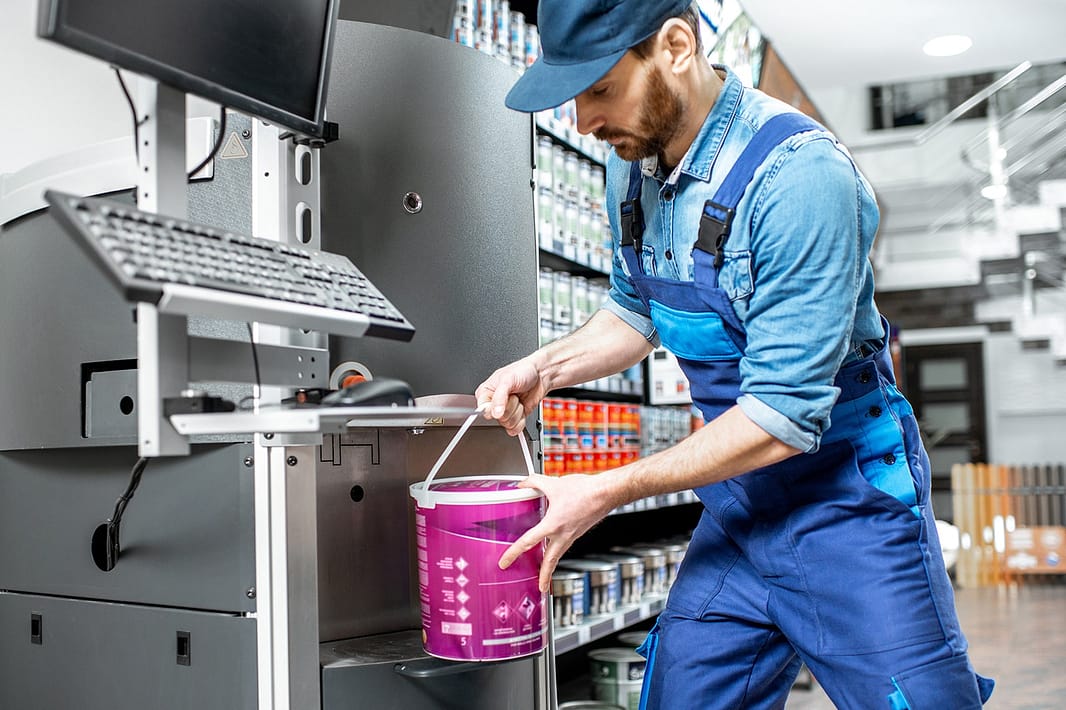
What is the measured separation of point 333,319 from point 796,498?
0.80 m

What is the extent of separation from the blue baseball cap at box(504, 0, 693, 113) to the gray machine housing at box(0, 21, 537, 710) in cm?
44

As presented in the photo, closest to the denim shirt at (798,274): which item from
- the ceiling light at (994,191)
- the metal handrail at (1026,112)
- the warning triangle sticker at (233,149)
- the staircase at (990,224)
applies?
the warning triangle sticker at (233,149)

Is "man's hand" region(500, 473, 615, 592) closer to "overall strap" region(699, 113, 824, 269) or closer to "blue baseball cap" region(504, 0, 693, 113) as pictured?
"overall strap" region(699, 113, 824, 269)

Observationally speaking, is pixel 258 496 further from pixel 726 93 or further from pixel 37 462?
pixel 726 93

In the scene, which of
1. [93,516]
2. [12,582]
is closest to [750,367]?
[93,516]

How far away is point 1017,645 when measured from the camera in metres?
5.61

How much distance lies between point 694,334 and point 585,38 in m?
0.51

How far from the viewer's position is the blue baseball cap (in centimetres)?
146

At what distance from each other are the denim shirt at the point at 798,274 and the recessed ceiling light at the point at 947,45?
4892mm

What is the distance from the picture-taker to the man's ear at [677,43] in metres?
1.52

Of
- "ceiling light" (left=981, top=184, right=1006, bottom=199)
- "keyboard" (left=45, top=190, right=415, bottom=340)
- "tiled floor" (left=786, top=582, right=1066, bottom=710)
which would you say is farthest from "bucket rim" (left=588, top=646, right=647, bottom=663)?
"ceiling light" (left=981, top=184, right=1006, bottom=199)

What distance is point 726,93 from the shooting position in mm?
1637

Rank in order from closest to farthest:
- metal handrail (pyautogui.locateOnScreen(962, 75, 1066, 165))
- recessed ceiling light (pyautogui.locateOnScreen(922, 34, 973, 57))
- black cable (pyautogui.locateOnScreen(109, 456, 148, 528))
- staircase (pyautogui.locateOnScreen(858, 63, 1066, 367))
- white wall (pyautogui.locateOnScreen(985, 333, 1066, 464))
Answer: black cable (pyautogui.locateOnScreen(109, 456, 148, 528)) → recessed ceiling light (pyautogui.locateOnScreen(922, 34, 973, 57)) → metal handrail (pyautogui.locateOnScreen(962, 75, 1066, 165)) → staircase (pyautogui.locateOnScreen(858, 63, 1066, 367)) → white wall (pyautogui.locateOnScreen(985, 333, 1066, 464))

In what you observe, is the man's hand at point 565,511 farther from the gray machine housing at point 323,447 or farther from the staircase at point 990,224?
the staircase at point 990,224
